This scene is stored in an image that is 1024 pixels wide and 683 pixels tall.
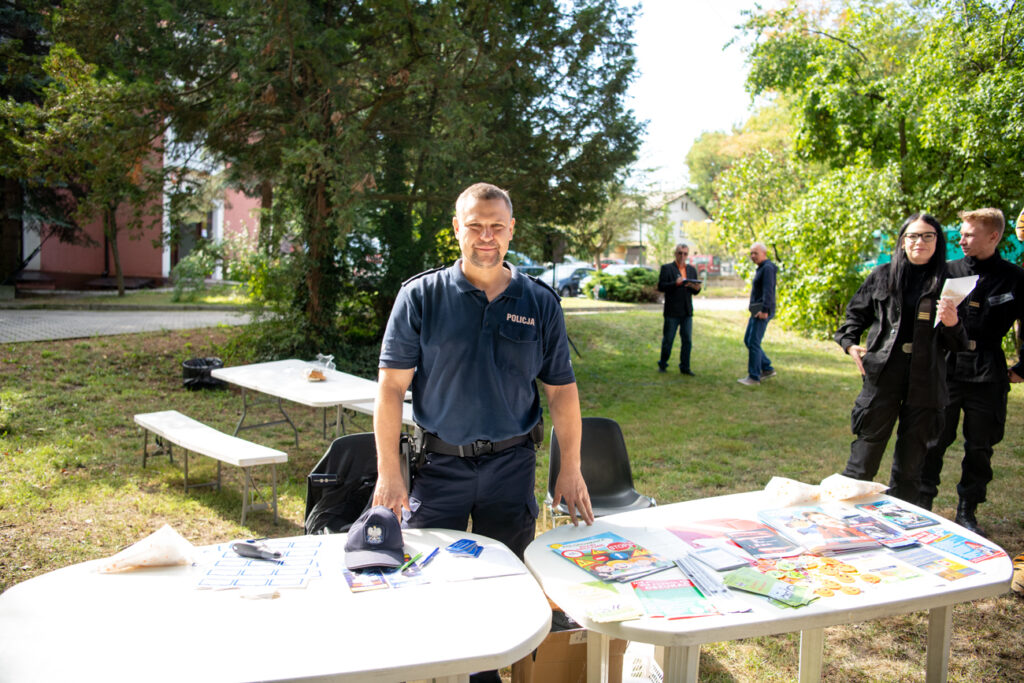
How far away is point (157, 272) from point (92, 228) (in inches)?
94.4

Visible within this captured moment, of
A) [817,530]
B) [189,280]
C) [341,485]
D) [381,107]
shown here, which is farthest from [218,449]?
[189,280]

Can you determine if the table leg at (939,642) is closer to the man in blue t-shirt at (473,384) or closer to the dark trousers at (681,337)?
the man in blue t-shirt at (473,384)

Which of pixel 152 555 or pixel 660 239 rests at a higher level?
pixel 660 239

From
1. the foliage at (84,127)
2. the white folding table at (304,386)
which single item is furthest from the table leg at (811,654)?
the foliage at (84,127)

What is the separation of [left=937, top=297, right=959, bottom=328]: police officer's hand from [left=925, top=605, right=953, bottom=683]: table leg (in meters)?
1.72

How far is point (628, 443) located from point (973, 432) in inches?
121

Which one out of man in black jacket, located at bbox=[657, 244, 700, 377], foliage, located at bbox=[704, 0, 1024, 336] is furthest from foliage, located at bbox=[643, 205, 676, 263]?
man in black jacket, located at bbox=[657, 244, 700, 377]

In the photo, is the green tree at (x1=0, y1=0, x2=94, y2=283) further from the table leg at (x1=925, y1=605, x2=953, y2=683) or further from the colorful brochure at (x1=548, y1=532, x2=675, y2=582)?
the table leg at (x1=925, y1=605, x2=953, y2=683)

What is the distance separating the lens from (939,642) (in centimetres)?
261

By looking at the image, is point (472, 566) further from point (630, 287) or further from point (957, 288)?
point (630, 287)

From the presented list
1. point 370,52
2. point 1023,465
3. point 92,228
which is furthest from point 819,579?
point 92,228

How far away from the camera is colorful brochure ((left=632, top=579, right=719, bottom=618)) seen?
2131 mm

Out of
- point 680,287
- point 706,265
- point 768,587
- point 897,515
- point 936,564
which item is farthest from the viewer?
point 706,265

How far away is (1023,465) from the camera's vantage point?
20.7 feet
